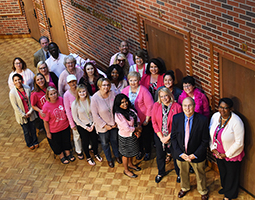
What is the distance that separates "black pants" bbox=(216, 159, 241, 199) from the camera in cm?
509

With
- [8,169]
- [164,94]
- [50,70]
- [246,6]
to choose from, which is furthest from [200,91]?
[8,169]

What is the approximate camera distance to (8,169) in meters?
6.64

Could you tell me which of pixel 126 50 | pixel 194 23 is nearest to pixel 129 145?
pixel 126 50

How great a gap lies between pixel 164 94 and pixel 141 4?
195 centimetres

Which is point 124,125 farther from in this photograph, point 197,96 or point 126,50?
point 126,50

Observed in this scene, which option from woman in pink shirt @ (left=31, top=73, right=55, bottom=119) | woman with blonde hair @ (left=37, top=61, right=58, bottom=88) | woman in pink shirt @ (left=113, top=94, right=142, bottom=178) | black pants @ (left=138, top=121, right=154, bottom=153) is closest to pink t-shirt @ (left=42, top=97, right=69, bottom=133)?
woman in pink shirt @ (left=31, top=73, right=55, bottom=119)

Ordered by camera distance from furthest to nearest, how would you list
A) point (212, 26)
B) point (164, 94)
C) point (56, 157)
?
1. point (56, 157)
2. point (164, 94)
3. point (212, 26)

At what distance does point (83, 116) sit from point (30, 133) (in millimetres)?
1704

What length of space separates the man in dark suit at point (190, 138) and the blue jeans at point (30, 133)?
10.4ft

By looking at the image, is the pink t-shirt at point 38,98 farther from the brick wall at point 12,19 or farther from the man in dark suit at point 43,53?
the brick wall at point 12,19

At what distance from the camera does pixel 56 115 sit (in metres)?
6.17

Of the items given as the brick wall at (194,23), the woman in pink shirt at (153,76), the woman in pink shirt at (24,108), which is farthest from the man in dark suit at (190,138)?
the woman in pink shirt at (24,108)

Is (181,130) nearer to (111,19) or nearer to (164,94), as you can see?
(164,94)

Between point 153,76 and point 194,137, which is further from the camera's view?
point 153,76
